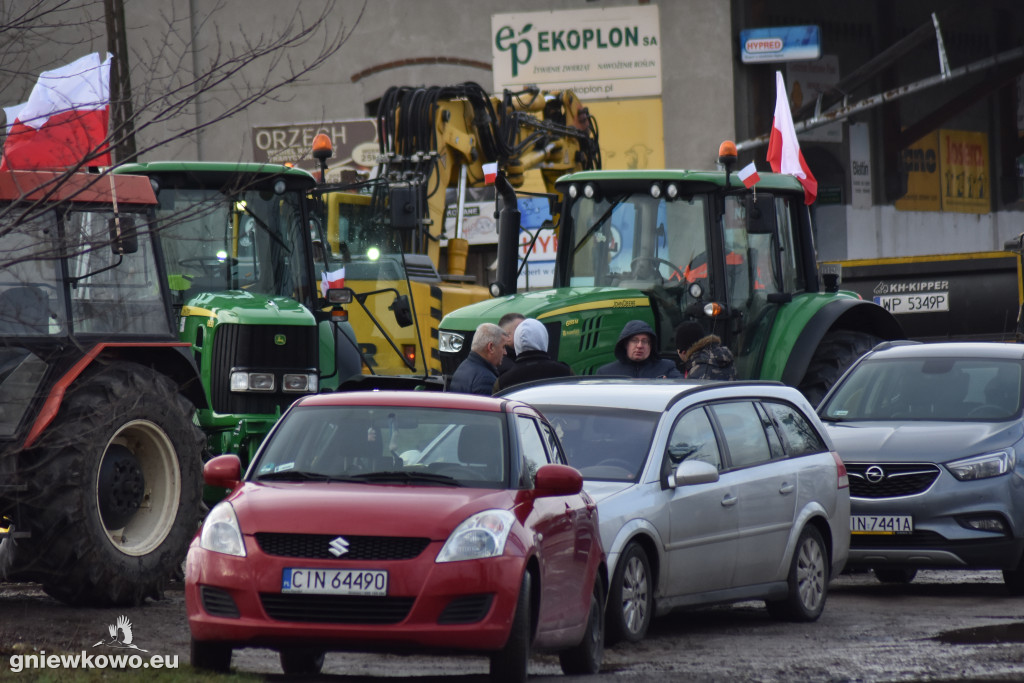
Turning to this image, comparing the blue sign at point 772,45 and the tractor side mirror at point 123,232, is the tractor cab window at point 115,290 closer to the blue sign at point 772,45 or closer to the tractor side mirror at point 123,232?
the tractor side mirror at point 123,232

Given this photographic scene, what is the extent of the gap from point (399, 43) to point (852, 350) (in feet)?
80.0

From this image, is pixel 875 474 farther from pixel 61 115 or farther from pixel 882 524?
pixel 61 115

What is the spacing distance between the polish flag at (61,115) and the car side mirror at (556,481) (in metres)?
2.66

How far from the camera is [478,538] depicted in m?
7.65

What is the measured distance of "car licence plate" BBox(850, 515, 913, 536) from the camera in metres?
12.5

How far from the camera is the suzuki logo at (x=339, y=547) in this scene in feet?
24.8

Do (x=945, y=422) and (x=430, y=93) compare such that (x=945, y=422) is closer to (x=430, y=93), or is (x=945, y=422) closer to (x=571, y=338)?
(x=571, y=338)

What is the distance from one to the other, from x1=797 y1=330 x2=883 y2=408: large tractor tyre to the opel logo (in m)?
3.36

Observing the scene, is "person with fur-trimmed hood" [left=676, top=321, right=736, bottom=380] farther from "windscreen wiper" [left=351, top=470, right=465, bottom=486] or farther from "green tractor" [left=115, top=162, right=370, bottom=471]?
"windscreen wiper" [left=351, top=470, right=465, bottom=486]

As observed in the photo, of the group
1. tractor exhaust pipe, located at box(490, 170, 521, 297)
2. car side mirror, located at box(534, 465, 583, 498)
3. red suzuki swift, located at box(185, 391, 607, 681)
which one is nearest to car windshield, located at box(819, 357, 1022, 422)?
tractor exhaust pipe, located at box(490, 170, 521, 297)

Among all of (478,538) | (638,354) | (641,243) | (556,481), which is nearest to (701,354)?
(638,354)

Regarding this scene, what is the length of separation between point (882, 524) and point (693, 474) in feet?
10.4

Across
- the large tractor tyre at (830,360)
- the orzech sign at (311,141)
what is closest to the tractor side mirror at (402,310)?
the large tractor tyre at (830,360)

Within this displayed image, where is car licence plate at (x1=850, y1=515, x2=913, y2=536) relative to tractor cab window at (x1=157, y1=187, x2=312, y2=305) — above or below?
below
